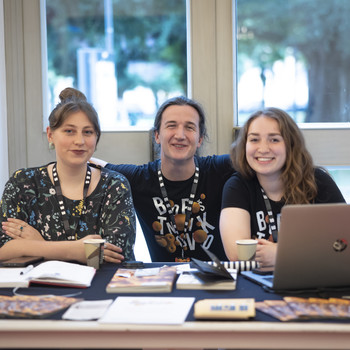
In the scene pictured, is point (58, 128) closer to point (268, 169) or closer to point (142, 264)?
point (142, 264)

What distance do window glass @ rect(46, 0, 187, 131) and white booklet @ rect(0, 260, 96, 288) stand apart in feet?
5.45

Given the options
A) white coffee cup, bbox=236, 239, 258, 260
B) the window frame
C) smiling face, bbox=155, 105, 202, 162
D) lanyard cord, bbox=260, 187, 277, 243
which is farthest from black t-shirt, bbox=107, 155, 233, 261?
white coffee cup, bbox=236, 239, 258, 260

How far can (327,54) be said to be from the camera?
318 cm

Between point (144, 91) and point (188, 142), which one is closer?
point (188, 142)

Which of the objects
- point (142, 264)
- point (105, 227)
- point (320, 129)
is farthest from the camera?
point (320, 129)

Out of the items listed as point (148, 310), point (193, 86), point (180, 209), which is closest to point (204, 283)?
point (148, 310)

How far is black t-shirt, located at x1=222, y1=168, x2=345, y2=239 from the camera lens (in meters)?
2.24

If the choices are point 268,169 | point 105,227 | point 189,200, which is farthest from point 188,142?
point 105,227

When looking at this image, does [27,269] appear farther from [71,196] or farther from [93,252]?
[71,196]

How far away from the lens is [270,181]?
2.33 meters

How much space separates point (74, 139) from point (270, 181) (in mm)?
892

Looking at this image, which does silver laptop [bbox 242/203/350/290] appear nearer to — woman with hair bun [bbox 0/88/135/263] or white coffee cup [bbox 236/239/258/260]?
white coffee cup [bbox 236/239/258/260]

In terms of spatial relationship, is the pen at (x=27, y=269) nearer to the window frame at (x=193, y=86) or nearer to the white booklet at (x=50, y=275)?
the white booklet at (x=50, y=275)

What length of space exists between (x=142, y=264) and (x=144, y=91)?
1.72m
